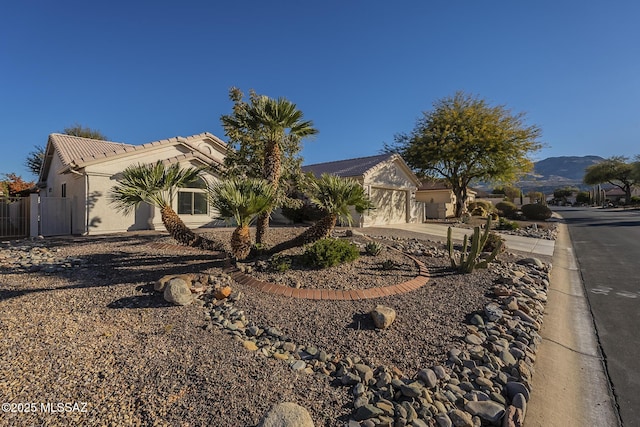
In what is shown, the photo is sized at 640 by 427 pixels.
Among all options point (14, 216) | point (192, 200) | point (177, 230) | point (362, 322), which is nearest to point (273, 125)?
point (177, 230)

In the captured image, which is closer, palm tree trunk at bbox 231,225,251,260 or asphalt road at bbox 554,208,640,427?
asphalt road at bbox 554,208,640,427

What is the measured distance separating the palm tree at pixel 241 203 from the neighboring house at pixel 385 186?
1073 cm

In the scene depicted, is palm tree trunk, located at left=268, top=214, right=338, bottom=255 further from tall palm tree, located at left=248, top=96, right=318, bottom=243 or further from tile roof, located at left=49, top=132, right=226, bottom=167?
tile roof, located at left=49, top=132, right=226, bottom=167

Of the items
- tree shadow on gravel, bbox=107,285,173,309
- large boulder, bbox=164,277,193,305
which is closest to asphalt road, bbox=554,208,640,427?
large boulder, bbox=164,277,193,305

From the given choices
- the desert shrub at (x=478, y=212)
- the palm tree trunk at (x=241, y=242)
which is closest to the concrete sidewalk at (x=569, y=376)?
the palm tree trunk at (x=241, y=242)

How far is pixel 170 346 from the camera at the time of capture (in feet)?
12.6

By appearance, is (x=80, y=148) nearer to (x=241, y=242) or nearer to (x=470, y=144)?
(x=241, y=242)

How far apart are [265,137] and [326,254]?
4343mm

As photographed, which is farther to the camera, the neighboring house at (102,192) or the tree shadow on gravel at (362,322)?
the neighboring house at (102,192)

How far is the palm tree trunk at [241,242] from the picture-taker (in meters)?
6.61

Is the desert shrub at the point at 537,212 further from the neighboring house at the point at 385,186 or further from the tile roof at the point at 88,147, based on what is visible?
the tile roof at the point at 88,147

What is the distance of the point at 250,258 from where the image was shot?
23.5 ft

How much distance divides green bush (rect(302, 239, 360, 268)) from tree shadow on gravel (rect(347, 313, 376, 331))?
6.23 feet

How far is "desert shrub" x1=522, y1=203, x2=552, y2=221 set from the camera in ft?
83.5
